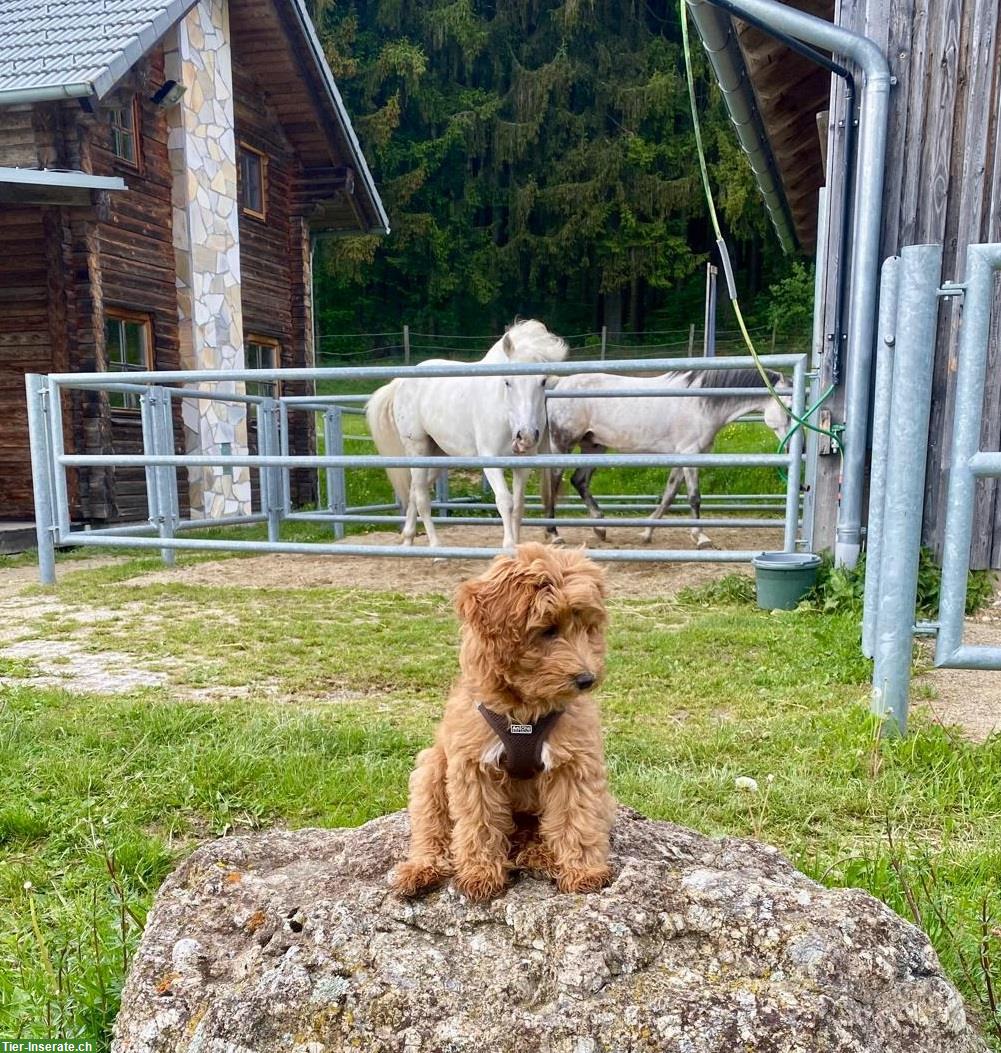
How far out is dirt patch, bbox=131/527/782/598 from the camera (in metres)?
6.40

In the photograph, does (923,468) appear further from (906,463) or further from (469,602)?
(469,602)

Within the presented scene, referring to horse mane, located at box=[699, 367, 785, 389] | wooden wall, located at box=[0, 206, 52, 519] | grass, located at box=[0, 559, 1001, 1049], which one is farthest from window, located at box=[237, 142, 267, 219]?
grass, located at box=[0, 559, 1001, 1049]

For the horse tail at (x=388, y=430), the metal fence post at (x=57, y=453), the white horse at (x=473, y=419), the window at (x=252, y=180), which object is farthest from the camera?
the window at (x=252, y=180)

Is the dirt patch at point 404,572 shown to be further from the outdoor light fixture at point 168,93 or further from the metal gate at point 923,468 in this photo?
the outdoor light fixture at point 168,93

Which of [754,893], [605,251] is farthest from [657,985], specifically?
[605,251]

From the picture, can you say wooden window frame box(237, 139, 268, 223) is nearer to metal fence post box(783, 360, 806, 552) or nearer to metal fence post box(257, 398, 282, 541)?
metal fence post box(257, 398, 282, 541)

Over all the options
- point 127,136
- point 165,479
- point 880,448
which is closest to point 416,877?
point 880,448

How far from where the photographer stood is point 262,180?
13.1 m

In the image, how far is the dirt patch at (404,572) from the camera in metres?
6.40

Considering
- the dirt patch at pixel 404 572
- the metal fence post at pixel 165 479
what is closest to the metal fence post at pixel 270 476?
the dirt patch at pixel 404 572

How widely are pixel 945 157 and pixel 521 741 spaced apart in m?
4.81

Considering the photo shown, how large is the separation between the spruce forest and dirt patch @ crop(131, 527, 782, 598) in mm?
18436

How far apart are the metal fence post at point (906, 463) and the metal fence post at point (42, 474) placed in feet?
19.3

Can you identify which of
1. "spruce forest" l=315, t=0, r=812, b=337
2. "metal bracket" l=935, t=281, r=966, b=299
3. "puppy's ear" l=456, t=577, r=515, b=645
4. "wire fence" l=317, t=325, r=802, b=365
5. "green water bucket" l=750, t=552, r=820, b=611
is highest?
"spruce forest" l=315, t=0, r=812, b=337
